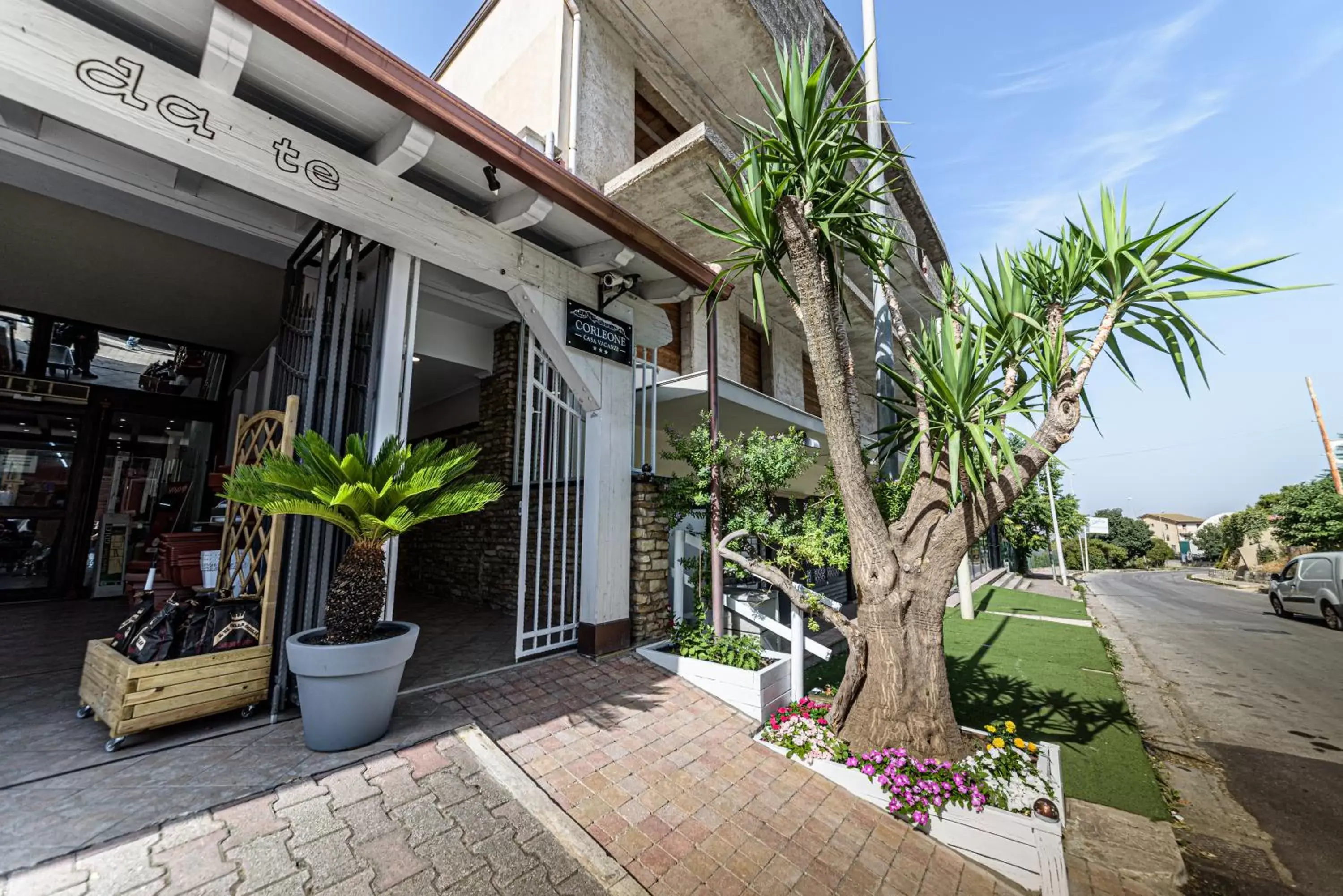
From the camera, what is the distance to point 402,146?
3.04 m

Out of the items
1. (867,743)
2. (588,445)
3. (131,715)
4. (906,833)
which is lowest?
(906,833)

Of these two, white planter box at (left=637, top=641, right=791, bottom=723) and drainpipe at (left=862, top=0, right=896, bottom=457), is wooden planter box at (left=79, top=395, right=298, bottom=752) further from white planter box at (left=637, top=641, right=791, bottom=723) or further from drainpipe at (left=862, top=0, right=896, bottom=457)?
drainpipe at (left=862, top=0, right=896, bottom=457)

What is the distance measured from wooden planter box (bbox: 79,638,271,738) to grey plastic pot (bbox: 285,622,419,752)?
0.45m

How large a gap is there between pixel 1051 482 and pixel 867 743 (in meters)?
22.3

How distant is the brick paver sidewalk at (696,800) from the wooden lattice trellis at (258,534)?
1.25 metres

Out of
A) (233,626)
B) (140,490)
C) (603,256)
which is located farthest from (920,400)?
(140,490)

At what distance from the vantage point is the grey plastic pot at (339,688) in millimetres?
2539

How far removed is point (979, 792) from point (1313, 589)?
15.5m

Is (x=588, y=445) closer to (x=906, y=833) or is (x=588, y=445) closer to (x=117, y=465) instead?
(x=906, y=833)

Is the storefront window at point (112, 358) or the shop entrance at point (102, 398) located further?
the storefront window at point (112, 358)

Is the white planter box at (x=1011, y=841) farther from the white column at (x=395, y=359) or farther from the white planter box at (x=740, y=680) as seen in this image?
the white column at (x=395, y=359)

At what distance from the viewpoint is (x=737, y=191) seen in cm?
355

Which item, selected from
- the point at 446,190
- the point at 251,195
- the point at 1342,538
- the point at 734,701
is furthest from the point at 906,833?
the point at 1342,538

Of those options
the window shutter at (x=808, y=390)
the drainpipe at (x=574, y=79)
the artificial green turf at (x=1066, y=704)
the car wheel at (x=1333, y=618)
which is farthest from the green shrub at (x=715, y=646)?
the car wheel at (x=1333, y=618)
